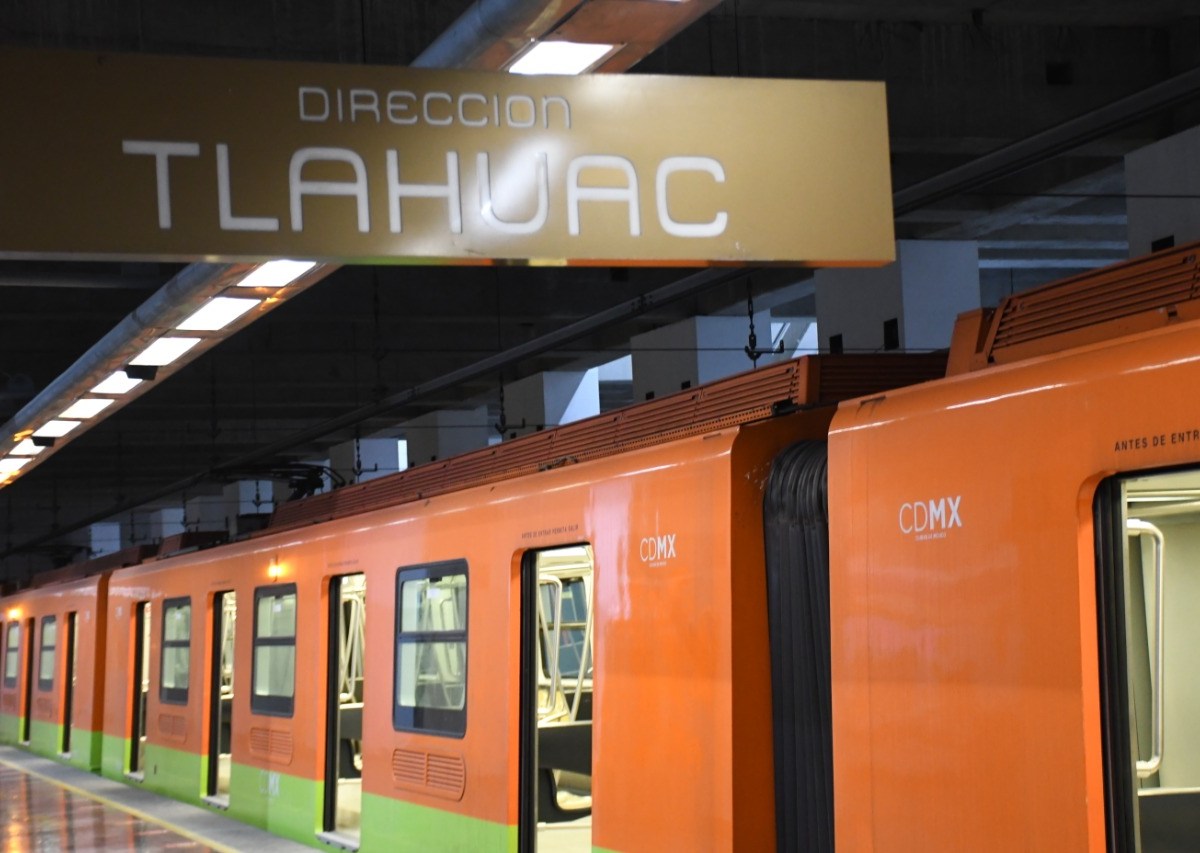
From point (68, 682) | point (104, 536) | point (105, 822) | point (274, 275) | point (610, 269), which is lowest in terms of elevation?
point (105, 822)

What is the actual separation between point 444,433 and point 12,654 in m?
7.71

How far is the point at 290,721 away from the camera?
36.9ft

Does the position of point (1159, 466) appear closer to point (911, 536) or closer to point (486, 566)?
point (911, 536)

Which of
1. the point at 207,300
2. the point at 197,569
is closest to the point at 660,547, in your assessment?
the point at 207,300

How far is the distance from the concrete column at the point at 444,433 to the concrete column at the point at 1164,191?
45.7 ft

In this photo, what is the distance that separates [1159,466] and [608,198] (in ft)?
5.96

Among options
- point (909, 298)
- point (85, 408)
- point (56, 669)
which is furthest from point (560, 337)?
point (56, 669)

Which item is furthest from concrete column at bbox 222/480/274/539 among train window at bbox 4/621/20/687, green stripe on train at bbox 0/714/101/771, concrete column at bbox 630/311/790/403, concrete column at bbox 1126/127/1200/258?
concrete column at bbox 1126/127/1200/258

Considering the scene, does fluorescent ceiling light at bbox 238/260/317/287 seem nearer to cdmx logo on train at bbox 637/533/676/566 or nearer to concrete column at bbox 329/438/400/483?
cdmx logo on train at bbox 637/533/676/566

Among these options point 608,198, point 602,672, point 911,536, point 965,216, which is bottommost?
point 602,672

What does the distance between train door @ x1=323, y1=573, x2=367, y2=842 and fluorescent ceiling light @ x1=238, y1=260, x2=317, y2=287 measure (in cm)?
288

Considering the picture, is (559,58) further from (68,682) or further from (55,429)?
(68,682)

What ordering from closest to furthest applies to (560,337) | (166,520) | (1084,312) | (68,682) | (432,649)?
(1084,312) < (432,649) < (560,337) < (68,682) < (166,520)

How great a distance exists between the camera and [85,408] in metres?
12.5
